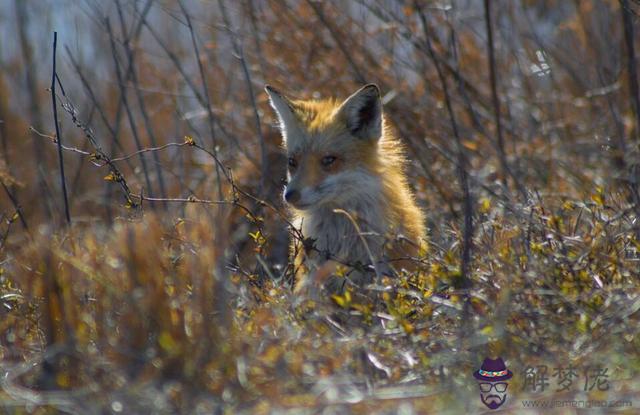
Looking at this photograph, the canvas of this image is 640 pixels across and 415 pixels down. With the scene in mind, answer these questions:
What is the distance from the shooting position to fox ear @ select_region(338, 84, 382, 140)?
5839 mm

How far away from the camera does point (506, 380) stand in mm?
3428

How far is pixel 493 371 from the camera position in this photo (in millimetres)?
3471

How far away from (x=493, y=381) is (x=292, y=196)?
239 centimetres

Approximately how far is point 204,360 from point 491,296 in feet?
4.67

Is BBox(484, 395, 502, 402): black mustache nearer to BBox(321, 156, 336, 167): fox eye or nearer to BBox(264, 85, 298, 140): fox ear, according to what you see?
BBox(321, 156, 336, 167): fox eye

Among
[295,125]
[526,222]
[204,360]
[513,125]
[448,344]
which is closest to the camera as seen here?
[204,360]

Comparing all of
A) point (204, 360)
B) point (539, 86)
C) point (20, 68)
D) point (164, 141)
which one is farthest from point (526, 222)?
point (20, 68)

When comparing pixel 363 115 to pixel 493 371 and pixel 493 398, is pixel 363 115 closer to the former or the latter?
pixel 493 371

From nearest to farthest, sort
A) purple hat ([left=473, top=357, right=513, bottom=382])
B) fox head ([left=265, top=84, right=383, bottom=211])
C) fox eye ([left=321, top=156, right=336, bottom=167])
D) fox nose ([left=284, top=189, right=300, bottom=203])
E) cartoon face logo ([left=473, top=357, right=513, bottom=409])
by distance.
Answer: cartoon face logo ([left=473, top=357, right=513, bottom=409]) → purple hat ([left=473, top=357, right=513, bottom=382]) → fox nose ([left=284, top=189, right=300, bottom=203]) → fox head ([left=265, top=84, right=383, bottom=211]) → fox eye ([left=321, top=156, right=336, bottom=167])

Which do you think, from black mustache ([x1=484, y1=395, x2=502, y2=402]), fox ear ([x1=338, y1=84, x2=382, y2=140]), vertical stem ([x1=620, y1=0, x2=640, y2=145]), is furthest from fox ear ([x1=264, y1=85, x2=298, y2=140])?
black mustache ([x1=484, y1=395, x2=502, y2=402])

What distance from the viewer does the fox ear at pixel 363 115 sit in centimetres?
584

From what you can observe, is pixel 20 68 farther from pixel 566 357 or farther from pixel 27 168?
pixel 566 357

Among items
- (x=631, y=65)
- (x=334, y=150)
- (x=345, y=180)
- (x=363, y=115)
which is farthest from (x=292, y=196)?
(x=631, y=65)

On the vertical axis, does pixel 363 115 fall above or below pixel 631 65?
below
